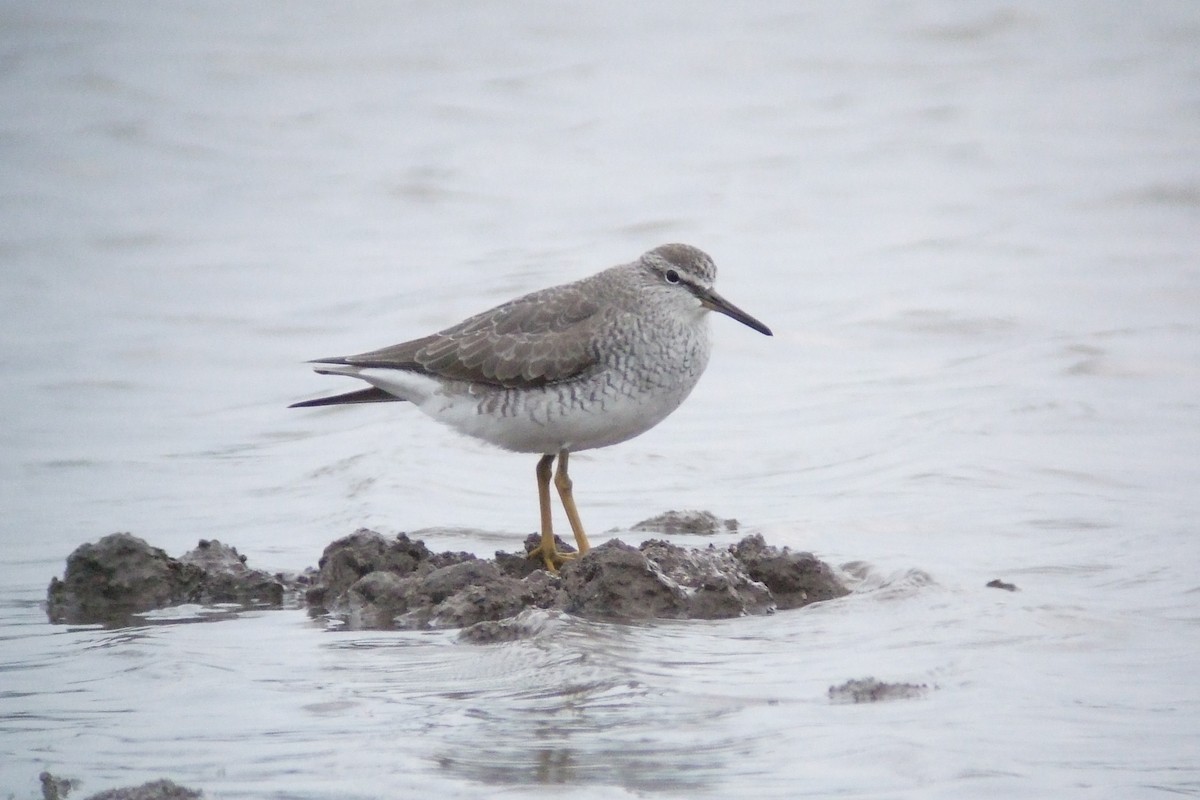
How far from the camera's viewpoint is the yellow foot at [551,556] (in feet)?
25.8

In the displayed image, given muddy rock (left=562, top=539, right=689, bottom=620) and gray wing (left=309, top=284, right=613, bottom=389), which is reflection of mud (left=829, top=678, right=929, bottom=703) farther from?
gray wing (left=309, top=284, right=613, bottom=389)

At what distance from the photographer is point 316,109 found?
25.5 m

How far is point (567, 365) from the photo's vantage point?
308 inches

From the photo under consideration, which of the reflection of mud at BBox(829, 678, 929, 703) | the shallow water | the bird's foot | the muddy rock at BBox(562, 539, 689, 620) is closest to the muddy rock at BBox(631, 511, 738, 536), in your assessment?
the shallow water

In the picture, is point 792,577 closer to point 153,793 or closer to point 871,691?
point 871,691

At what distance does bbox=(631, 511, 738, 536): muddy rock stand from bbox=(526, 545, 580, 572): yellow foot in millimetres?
939

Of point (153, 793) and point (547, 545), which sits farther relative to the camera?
point (547, 545)

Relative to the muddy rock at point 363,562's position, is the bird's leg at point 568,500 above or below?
above

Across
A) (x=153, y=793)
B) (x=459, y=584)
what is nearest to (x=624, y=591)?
(x=459, y=584)

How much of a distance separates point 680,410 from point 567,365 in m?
4.74

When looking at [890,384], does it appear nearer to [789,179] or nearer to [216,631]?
[216,631]

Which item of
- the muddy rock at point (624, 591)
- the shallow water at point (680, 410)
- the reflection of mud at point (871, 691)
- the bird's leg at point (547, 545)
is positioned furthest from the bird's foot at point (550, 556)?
the reflection of mud at point (871, 691)

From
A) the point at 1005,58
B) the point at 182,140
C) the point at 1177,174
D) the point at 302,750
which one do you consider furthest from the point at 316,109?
the point at 302,750

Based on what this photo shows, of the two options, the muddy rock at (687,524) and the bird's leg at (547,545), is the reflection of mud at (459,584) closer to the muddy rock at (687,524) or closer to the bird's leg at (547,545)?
the bird's leg at (547,545)
